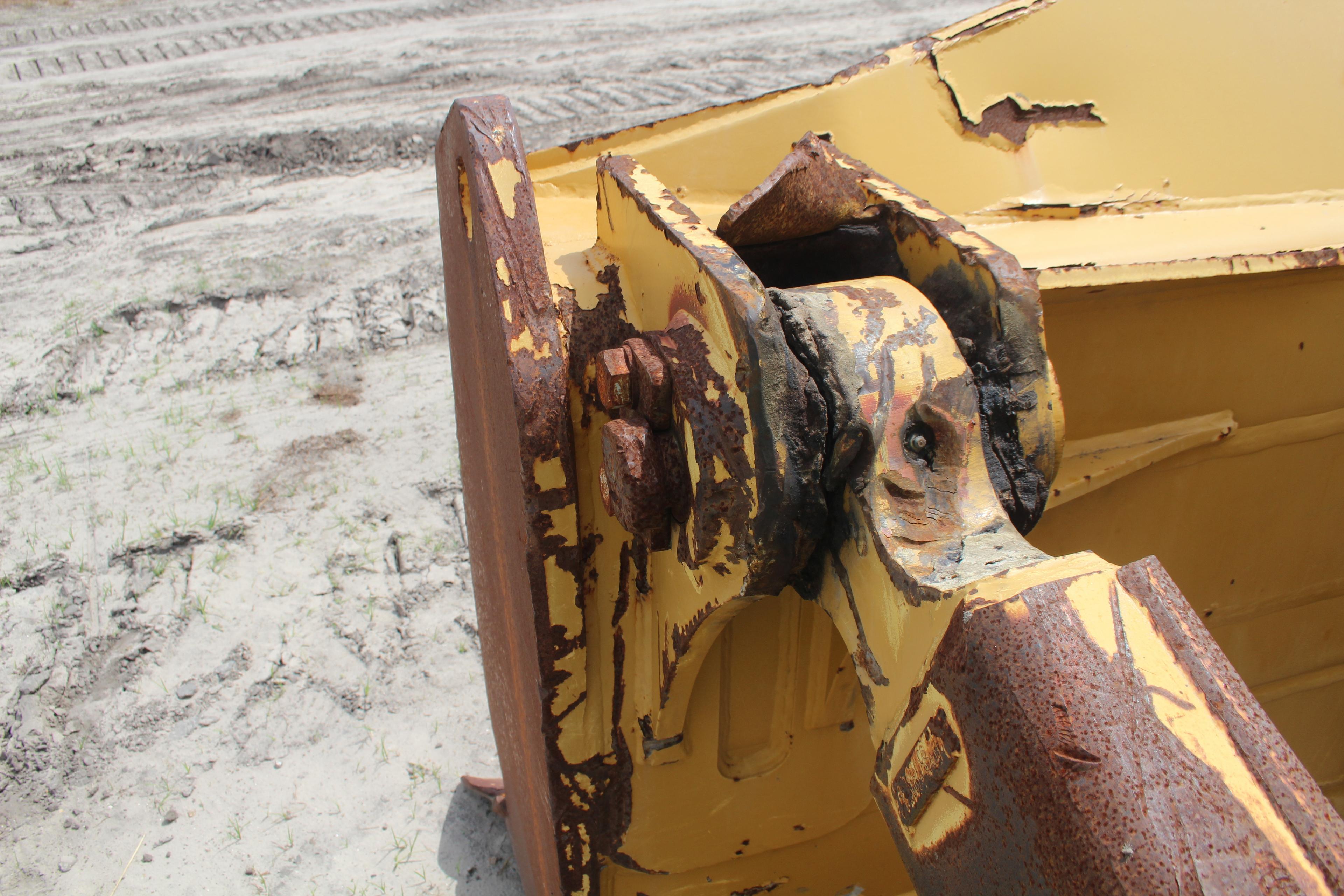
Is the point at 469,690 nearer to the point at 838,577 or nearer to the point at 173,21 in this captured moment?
the point at 838,577

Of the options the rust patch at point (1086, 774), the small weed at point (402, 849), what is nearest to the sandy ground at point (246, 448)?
the small weed at point (402, 849)

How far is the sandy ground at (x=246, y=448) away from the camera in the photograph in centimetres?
238

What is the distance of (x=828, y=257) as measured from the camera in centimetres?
108

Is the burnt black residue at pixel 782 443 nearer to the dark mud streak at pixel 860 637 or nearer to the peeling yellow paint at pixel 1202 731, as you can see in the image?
the dark mud streak at pixel 860 637

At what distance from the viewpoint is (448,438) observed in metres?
3.78

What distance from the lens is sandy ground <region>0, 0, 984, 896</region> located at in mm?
2385

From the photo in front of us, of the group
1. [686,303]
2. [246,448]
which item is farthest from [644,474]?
[246,448]

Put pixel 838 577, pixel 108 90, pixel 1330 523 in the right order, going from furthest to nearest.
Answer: pixel 108 90 < pixel 1330 523 < pixel 838 577

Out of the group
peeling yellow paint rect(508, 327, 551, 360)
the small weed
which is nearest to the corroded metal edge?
peeling yellow paint rect(508, 327, 551, 360)

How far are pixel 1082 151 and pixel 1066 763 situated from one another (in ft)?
5.25

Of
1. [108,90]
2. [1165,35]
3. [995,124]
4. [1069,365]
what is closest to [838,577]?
[1069,365]

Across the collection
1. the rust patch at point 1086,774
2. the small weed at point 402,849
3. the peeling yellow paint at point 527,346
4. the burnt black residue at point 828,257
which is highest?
the burnt black residue at point 828,257

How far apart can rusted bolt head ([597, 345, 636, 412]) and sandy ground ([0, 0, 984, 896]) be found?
172 centimetres

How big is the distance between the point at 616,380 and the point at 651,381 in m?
0.04
